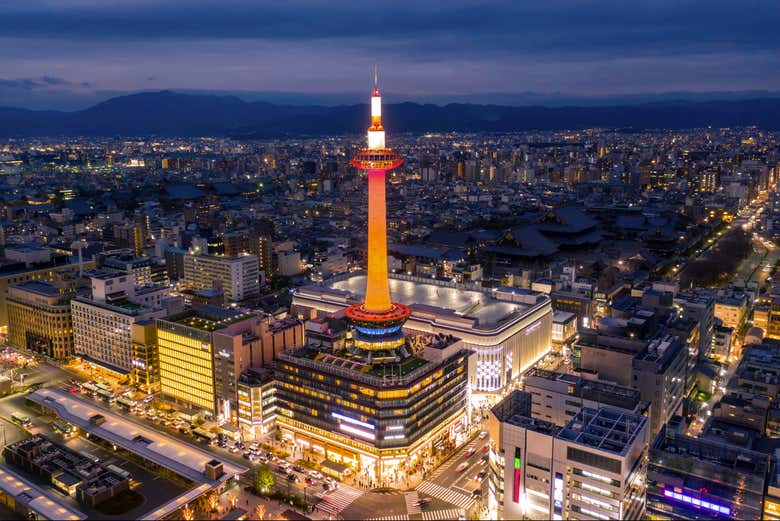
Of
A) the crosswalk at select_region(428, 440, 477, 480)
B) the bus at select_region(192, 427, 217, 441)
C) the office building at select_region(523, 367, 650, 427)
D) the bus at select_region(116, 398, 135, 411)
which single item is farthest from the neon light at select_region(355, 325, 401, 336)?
the bus at select_region(116, 398, 135, 411)

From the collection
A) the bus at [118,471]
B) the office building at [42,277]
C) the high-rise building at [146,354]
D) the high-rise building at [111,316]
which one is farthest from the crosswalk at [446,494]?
the office building at [42,277]

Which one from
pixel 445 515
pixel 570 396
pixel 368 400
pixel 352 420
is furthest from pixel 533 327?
pixel 445 515

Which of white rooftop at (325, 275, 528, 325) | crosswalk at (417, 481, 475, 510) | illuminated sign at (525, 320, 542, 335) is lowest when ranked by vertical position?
crosswalk at (417, 481, 475, 510)

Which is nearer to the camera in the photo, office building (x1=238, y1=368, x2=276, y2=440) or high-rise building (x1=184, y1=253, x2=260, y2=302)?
office building (x1=238, y1=368, x2=276, y2=440)

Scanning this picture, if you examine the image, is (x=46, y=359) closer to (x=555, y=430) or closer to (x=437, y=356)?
(x=437, y=356)

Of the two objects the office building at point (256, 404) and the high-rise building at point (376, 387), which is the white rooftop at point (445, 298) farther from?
the office building at point (256, 404)

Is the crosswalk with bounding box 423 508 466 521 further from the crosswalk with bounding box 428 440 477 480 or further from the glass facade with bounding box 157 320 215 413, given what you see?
the glass facade with bounding box 157 320 215 413

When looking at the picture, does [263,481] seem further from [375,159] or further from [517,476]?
[375,159]
